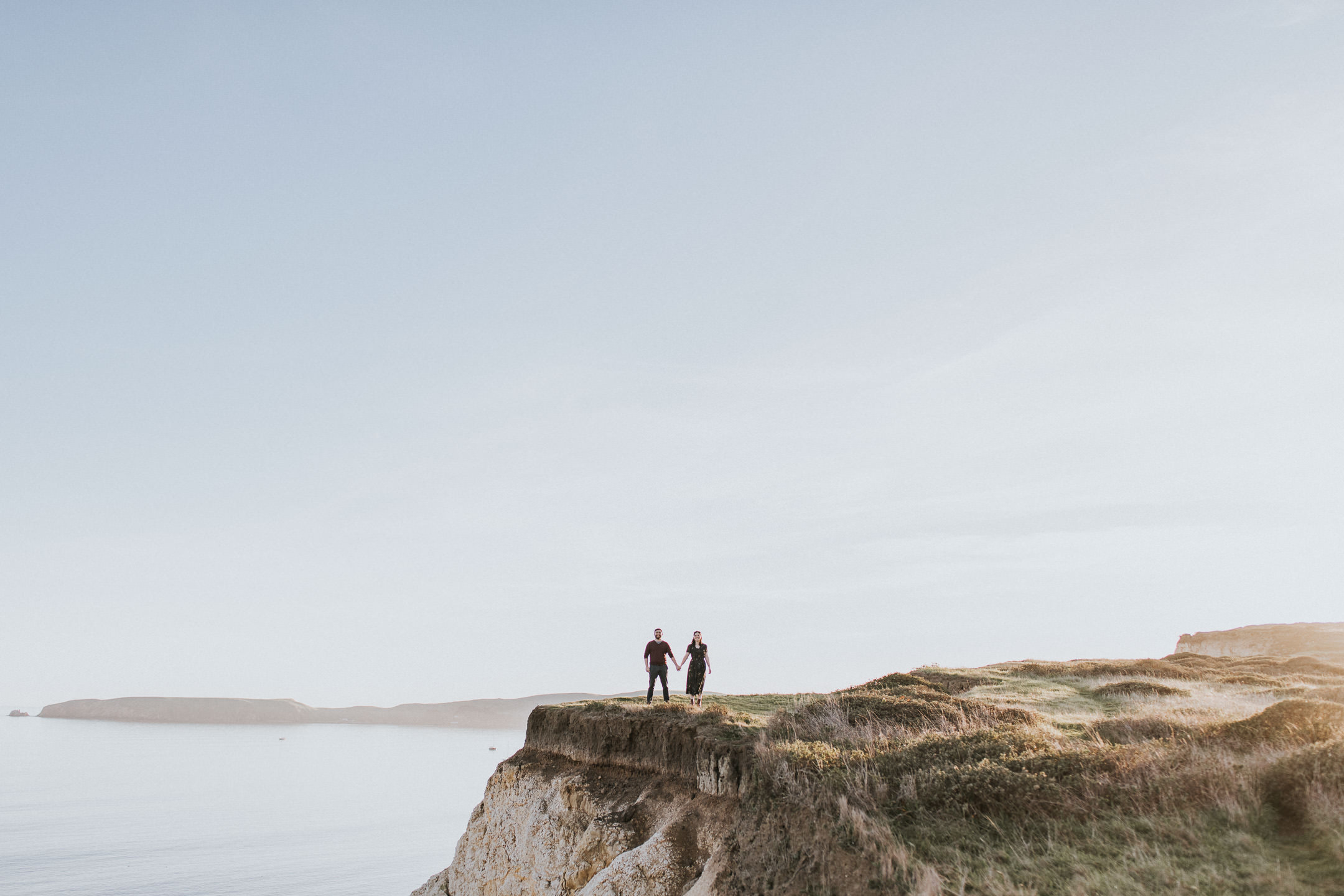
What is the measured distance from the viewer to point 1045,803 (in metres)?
10.1

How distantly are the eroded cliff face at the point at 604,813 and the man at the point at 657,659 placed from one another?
63.3 inches

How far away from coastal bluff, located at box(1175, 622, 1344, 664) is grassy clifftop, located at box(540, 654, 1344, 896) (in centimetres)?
8168

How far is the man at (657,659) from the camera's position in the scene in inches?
854

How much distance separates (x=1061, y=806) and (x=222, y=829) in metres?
106

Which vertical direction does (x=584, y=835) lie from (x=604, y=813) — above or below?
below

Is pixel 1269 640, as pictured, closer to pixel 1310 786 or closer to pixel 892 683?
pixel 892 683

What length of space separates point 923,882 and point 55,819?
120984mm

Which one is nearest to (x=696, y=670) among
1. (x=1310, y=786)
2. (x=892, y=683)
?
(x=892, y=683)

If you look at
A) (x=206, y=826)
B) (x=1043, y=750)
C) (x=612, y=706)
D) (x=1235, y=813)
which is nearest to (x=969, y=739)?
(x=1043, y=750)

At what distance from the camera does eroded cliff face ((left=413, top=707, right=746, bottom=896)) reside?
1466cm

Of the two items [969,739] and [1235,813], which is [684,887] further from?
[1235,813]

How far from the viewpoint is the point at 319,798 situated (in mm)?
121188

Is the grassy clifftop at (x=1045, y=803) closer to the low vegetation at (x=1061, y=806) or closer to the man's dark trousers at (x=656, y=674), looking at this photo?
the low vegetation at (x=1061, y=806)

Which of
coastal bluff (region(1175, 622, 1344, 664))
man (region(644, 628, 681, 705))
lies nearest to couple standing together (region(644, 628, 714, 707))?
man (region(644, 628, 681, 705))
